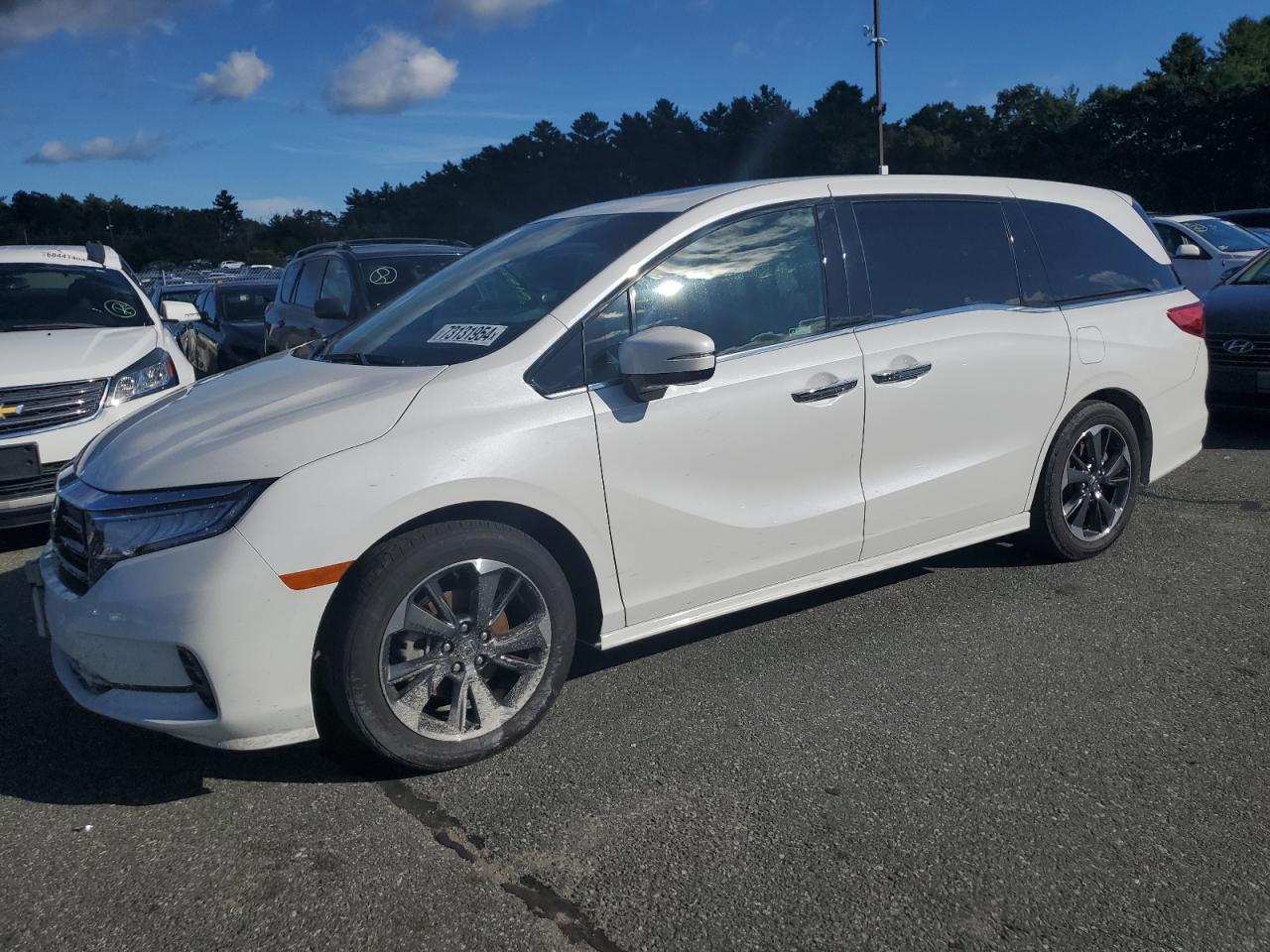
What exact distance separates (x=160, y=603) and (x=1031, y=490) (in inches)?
139

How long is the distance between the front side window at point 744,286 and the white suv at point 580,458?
11mm

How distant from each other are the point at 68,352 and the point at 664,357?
4.42 meters

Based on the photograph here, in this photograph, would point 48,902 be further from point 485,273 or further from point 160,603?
point 485,273

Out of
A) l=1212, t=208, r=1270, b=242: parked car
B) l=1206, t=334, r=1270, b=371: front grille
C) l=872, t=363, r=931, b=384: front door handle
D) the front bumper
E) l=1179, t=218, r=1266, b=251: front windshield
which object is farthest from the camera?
l=1212, t=208, r=1270, b=242: parked car

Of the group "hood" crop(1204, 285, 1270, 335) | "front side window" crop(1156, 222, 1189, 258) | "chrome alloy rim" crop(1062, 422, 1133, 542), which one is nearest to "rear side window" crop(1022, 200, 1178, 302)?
"chrome alloy rim" crop(1062, 422, 1133, 542)

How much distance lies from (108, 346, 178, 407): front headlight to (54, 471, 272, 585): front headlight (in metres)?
3.27

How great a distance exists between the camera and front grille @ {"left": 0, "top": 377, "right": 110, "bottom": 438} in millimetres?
5734

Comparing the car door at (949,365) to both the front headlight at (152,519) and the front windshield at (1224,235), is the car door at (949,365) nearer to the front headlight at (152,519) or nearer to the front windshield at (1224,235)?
the front headlight at (152,519)

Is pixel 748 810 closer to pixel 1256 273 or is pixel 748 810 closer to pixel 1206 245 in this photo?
pixel 1256 273

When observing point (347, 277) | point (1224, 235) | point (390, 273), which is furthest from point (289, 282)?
point (1224, 235)

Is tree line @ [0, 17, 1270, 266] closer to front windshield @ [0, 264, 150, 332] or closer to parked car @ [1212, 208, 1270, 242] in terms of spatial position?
parked car @ [1212, 208, 1270, 242]

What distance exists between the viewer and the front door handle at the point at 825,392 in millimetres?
3812

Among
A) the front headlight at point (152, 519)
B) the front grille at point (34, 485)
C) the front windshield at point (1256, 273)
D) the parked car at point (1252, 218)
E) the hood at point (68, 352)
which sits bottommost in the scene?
the parked car at point (1252, 218)

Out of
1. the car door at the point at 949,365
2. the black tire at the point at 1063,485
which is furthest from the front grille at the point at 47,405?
the black tire at the point at 1063,485
